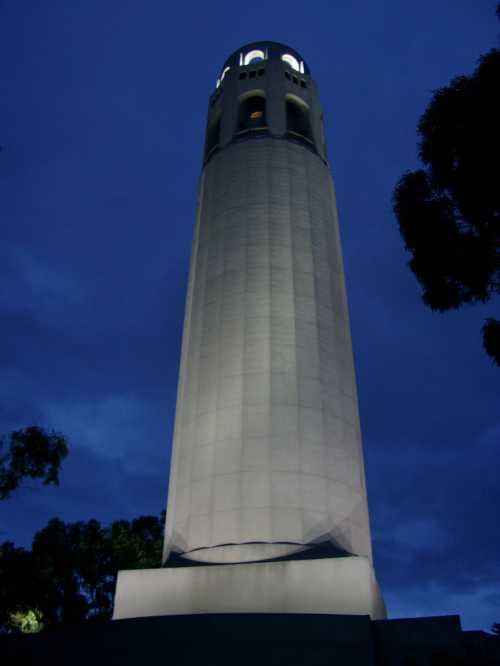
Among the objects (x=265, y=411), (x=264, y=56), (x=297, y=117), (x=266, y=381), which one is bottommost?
(x=265, y=411)

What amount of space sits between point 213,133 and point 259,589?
23.9 m

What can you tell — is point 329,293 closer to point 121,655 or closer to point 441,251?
point 441,251

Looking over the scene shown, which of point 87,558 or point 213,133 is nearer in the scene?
point 213,133

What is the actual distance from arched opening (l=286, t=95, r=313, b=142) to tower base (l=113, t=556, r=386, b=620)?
21.6 metres

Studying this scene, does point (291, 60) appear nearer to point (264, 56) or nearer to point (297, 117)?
point (264, 56)

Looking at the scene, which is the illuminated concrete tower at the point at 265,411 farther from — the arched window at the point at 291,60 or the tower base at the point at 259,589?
the arched window at the point at 291,60

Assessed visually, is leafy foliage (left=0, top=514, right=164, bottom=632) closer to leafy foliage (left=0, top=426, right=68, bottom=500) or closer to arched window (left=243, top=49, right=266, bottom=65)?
leafy foliage (left=0, top=426, right=68, bottom=500)

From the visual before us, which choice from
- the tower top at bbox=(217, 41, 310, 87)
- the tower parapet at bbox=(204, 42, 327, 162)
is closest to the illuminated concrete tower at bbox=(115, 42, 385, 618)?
the tower parapet at bbox=(204, 42, 327, 162)

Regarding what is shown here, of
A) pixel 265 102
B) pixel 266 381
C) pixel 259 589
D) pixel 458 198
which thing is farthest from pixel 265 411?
pixel 265 102

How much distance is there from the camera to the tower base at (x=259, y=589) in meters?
16.2

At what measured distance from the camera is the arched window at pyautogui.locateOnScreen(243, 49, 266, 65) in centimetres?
3384

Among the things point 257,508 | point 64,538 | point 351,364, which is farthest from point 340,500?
point 64,538

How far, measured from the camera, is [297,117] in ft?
106

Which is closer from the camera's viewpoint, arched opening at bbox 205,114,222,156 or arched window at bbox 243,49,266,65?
arched opening at bbox 205,114,222,156
